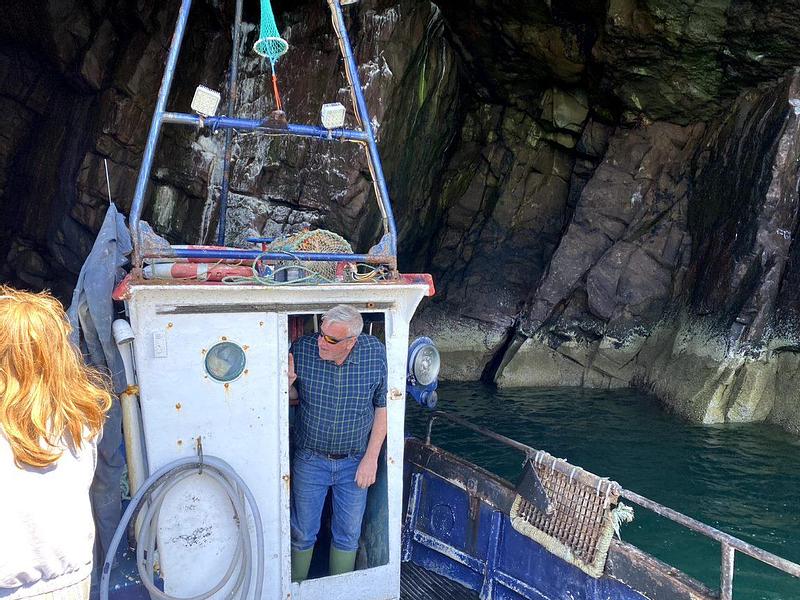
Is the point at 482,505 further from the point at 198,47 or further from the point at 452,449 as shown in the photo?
the point at 198,47

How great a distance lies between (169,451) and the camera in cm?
324

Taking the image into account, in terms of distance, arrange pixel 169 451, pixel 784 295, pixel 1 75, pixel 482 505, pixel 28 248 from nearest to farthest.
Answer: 1. pixel 169 451
2. pixel 482 505
3. pixel 784 295
4. pixel 1 75
5. pixel 28 248

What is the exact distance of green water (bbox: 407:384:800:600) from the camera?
645 cm

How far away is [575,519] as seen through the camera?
361 centimetres

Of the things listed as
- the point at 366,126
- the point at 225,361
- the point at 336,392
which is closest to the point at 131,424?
the point at 225,361

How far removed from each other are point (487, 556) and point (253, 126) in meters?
3.01

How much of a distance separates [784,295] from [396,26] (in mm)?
7311

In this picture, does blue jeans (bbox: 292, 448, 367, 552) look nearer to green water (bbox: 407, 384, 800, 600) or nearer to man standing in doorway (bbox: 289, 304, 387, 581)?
man standing in doorway (bbox: 289, 304, 387, 581)

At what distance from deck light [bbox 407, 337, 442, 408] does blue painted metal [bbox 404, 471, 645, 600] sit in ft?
2.75

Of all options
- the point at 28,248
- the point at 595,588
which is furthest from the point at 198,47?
the point at 595,588

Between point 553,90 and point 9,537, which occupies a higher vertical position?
point 553,90

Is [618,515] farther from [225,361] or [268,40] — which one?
[268,40]

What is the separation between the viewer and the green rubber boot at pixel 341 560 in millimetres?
3879

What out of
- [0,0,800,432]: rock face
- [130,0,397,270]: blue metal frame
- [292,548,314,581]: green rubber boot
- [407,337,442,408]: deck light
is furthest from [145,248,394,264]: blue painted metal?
[0,0,800,432]: rock face
